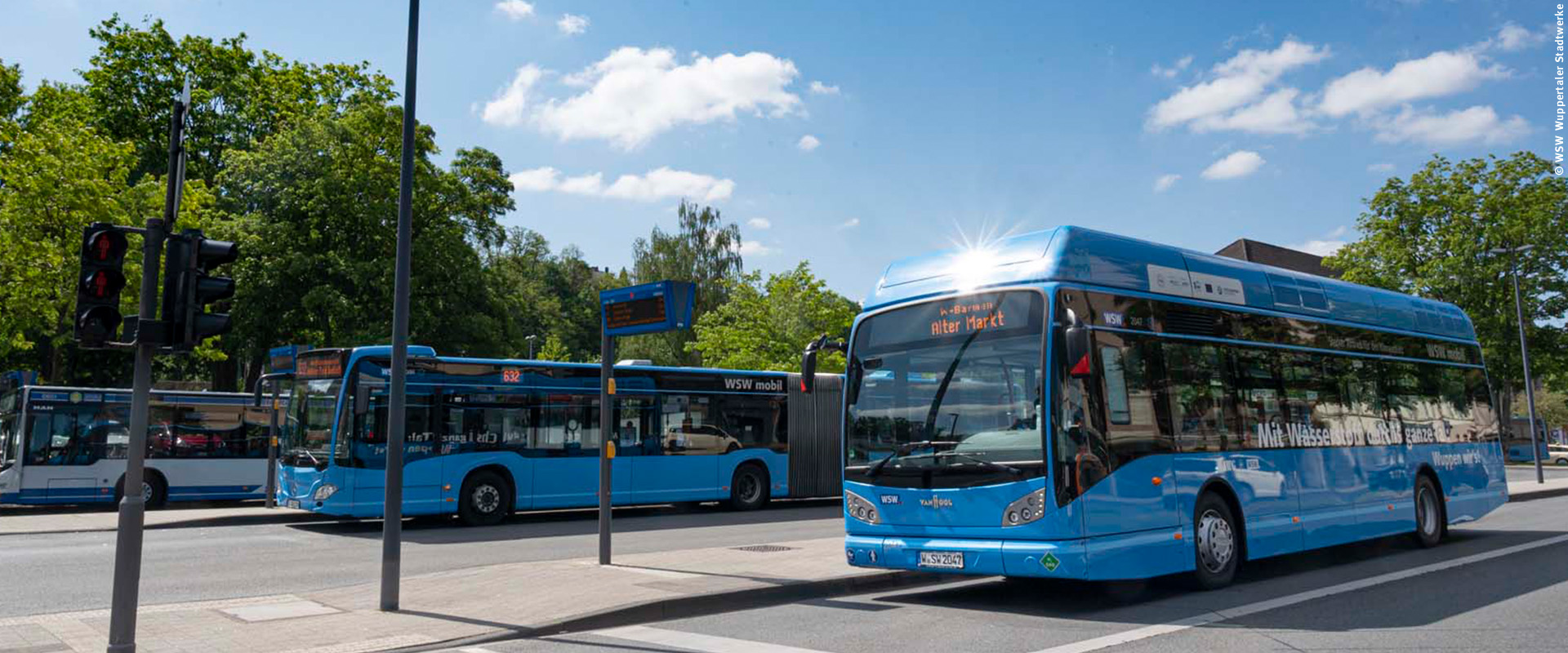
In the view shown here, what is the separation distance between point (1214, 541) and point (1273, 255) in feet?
227

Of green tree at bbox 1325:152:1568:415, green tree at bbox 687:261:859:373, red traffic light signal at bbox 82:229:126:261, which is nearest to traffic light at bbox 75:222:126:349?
red traffic light signal at bbox 82:229:126:261

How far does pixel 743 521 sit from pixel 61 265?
Answer: 1841 cm

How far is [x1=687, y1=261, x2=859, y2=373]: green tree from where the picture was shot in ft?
156

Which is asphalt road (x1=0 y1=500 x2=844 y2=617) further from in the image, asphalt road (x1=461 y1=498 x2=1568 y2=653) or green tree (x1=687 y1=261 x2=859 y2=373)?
green tree (x1=687 y1=261 x2=859 y2=373)

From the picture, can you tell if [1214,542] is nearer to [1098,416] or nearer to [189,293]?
[1098,416]

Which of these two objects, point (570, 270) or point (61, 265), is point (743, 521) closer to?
point (61, 265)

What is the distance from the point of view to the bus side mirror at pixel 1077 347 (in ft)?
26.9

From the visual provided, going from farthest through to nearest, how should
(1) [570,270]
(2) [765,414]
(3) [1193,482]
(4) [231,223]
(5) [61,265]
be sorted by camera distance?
(1) [570,270], (4) [231,223], (5) [61,265], (2) [765,414], (3) [1193,482]

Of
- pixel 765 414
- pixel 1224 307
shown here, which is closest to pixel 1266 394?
pixel 1224 307

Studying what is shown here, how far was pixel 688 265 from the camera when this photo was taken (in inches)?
2365

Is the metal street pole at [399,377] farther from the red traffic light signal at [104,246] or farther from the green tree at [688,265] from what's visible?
the green tree at [688,265]

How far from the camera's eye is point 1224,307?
10703mm

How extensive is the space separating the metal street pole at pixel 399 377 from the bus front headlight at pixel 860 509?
3909 millimetres

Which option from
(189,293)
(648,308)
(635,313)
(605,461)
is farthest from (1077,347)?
(189,293)
